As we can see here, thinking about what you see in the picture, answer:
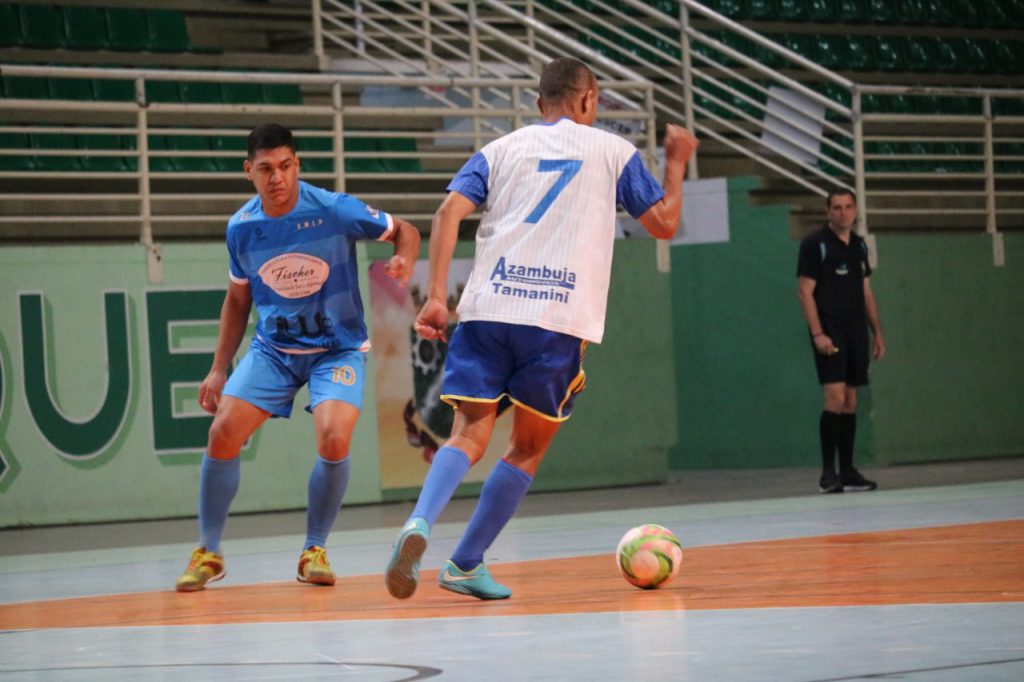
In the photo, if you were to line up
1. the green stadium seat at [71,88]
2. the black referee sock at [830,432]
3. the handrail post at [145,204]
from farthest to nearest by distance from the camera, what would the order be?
the green stadium seat at [71,88] → the handrail post at [145,204] → the black referee sock at [830,432]

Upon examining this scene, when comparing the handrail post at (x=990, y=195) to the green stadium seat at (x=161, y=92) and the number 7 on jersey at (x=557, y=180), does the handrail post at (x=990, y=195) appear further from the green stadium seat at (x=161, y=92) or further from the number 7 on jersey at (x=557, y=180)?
the number 7 on jersey at (x=557, y=180)

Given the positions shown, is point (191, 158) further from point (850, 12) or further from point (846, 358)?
point (850, 12)

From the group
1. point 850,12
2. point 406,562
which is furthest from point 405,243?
point 850,12

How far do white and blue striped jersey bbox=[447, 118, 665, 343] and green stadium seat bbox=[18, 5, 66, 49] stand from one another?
933 cm

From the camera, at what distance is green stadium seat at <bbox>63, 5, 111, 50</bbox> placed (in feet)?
48.5

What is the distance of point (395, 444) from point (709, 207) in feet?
13.1

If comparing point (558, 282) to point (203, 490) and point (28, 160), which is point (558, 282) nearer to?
point (203, 490)

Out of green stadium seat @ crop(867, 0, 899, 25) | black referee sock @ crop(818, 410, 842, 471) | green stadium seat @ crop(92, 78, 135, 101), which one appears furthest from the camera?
green stadium seat @ crop(867, 0, 899, 25)

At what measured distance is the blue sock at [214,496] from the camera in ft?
25.0

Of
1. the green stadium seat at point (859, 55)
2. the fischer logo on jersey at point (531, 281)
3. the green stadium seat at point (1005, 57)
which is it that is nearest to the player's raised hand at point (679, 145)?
the fischer logo on jersey at point (531, 281)

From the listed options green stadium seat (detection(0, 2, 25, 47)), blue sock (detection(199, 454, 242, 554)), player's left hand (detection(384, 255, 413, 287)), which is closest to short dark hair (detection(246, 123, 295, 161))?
player's left hand (detection(384, 255, 413, 287))

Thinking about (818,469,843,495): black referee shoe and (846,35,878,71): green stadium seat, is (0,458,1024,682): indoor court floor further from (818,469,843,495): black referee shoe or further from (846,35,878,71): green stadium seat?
(846,35,878,71): green stadium seat

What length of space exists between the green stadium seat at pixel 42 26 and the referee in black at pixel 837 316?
664cm

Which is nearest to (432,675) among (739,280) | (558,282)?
(558,282)
